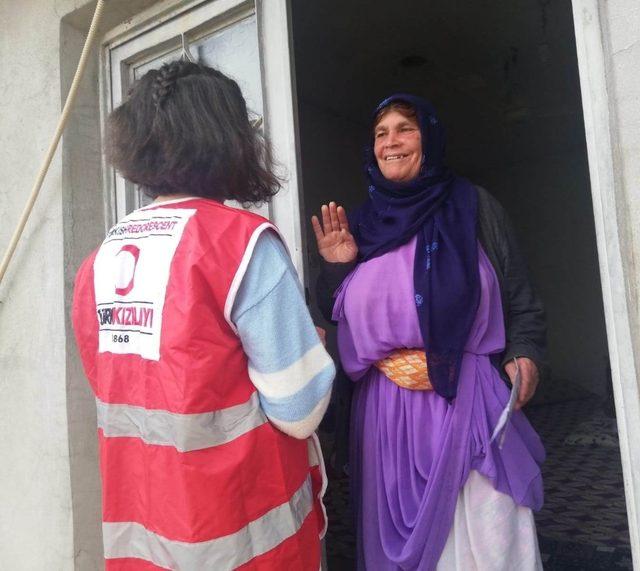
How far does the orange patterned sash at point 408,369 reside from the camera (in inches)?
62.4

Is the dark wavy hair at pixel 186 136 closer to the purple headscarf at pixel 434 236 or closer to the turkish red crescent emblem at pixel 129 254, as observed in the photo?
the turkish red crescent emblem at pixel 129 254

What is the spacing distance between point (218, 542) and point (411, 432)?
683mm

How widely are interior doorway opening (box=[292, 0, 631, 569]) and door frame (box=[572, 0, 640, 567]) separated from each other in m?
0.84

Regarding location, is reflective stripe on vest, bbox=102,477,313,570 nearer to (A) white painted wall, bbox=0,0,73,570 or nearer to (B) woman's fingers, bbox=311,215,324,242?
→ (B) woman's fingers, bbox=311,215,324,242

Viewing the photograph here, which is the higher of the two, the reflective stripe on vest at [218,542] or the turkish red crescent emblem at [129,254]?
the turkish red crescent emblem at [129,254]

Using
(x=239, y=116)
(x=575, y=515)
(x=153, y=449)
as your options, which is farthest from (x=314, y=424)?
(x=575, y=515)

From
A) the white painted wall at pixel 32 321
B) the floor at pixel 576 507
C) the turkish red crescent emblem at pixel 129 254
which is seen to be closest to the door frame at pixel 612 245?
the turkish red crescent emblem at pixel 129 254

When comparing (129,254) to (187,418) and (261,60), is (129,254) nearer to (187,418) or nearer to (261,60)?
(187,418)

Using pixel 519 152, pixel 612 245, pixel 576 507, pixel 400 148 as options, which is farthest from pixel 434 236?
pixel 519 152

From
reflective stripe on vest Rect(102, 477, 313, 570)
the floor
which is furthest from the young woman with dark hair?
the floor

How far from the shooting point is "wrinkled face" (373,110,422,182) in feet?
5.72

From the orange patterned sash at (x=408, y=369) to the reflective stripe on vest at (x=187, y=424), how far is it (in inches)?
21.6

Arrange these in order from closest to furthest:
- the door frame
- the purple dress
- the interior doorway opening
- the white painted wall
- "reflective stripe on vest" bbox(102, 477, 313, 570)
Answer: "reflective stripe on vest" bbox(102, 477, 313, 570) < the door frame < the purple dress < the white painted wall < the interior doorway opening

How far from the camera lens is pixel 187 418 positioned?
3.66 feet
